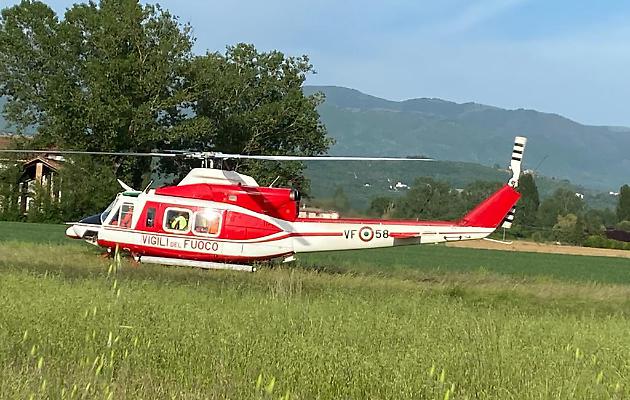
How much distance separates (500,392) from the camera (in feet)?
18.7

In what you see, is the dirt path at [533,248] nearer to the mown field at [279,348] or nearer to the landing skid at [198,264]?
the landing skid at [198,264]

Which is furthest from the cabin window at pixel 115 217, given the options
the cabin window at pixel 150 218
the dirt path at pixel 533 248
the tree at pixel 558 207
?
the tree at pixel 558 207

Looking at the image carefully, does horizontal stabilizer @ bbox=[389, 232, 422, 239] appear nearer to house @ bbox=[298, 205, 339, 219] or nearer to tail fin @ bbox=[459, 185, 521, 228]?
tail fin @ bbox=[459, 185, 521, 228]

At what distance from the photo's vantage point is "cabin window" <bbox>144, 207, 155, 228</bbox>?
56.6 feet

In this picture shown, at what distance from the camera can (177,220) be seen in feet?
56.2

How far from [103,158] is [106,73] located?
465 cm

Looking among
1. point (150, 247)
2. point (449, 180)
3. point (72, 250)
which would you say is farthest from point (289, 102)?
point (150, 247)

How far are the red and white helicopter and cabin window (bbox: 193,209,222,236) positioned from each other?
0.02 metres

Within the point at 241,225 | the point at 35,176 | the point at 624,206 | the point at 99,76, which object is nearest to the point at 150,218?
the point at 241,225

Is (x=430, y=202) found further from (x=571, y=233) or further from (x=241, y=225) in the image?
(x=571, y=233)

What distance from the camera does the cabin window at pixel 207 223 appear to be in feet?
55.7

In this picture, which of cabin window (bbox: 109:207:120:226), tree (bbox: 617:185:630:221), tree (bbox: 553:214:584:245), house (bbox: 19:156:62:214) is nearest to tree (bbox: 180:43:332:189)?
house (bbox: 19:156:62:214)

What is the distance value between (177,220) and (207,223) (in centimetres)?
63

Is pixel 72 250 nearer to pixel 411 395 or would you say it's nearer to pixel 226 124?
pixel 411 395
